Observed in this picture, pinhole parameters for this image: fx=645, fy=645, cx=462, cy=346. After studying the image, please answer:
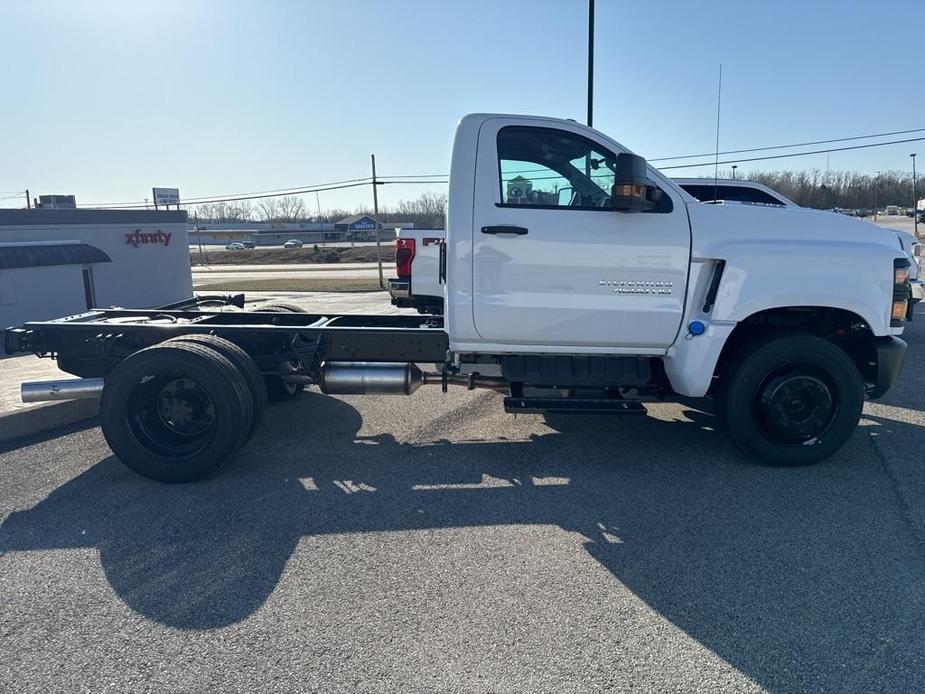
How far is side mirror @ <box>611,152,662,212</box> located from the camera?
4.12 m

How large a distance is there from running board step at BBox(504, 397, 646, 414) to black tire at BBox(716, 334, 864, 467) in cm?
73

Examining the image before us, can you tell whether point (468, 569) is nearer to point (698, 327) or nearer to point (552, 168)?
point (698, 327)

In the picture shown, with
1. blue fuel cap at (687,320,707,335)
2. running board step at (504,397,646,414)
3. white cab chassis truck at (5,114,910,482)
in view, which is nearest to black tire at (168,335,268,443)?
white cab chassis truck at (5,114,910,482)

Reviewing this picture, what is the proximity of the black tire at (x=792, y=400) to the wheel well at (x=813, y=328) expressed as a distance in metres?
0.21

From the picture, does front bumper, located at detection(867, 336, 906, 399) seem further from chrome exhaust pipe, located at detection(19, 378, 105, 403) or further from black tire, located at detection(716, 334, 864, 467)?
chrome exhaust pipe, located at detection(19, 378, 105, 403)

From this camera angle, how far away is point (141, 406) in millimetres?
4707

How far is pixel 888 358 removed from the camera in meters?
4.70

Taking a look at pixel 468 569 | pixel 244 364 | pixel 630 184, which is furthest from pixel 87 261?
pixel 468 569

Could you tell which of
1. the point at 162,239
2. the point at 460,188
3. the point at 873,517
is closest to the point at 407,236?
the point at 460,188

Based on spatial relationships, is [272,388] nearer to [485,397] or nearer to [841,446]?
[485,397]

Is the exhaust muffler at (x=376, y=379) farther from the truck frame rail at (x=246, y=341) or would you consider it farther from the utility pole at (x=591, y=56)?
the utility pole at (x=591, y=56)

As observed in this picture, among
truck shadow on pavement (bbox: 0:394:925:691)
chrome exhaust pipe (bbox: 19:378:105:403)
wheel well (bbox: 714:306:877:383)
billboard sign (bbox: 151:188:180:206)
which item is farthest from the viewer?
billboard sign (bbox: 151:188:180:206)

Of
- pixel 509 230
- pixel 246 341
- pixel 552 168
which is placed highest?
pixel 552 168

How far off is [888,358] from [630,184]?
239 cm
